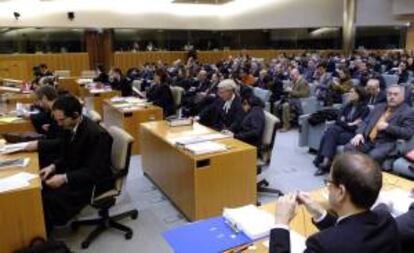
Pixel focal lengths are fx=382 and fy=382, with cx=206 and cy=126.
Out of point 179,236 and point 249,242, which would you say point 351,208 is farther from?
point 179,236

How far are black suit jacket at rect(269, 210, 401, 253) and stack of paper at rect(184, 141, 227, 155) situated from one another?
2.01 m

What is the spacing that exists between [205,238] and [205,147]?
1619 millimetres

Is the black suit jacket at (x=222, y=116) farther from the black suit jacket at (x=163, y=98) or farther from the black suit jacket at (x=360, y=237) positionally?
the black suit jacket at (x=360, y=237)

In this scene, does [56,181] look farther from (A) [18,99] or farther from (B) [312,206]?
(A) [18,99]

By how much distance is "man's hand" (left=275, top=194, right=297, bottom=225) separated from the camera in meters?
1.55

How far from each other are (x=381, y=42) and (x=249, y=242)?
16.2 metres

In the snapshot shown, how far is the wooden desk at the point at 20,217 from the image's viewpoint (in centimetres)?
250

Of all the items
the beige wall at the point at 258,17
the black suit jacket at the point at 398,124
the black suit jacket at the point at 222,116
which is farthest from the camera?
the beige wall at the point at 258,17

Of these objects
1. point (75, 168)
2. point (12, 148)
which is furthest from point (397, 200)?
point (12, 148)

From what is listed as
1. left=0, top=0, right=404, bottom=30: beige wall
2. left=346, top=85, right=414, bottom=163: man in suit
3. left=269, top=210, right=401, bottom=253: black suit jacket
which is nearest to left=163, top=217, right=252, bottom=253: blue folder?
left=269, top=210, right=401, bottom=253: black suit jacket

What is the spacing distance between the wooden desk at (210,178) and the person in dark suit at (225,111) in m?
0.70

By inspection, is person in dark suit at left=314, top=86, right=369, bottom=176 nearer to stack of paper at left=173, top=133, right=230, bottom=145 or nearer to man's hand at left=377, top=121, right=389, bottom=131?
man's hand at left=377, top=121, right=389, bottom=131

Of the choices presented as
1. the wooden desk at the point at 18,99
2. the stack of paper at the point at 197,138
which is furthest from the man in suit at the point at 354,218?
the wooden desk at the point at 18,99

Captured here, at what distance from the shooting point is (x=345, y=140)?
15.1ft
